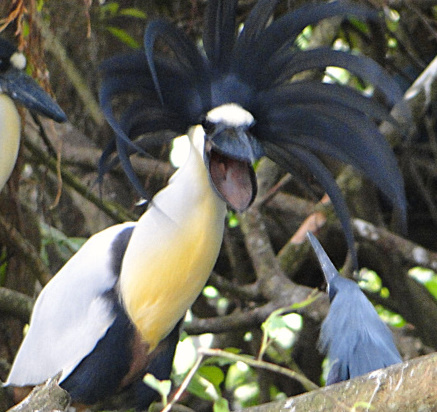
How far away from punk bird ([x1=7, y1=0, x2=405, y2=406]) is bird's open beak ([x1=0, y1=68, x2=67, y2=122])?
0.19m

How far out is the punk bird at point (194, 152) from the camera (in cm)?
183

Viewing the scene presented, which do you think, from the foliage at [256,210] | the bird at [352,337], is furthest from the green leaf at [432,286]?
the bird at [352,337]

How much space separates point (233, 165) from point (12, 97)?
0.61m

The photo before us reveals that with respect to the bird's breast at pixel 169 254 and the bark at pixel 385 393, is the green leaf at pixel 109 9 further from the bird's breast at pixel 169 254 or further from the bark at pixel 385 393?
the bark at pixel 385 393

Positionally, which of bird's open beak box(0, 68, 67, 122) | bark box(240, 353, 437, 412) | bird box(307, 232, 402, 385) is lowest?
bird box(307, 232, 402, 385)

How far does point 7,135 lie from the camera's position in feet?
6.97

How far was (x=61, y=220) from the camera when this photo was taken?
3.18 metres

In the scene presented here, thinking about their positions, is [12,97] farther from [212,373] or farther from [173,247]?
[212,373]

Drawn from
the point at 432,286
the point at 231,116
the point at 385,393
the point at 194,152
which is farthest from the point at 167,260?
the point at 432,286

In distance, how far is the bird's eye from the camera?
1809 mm

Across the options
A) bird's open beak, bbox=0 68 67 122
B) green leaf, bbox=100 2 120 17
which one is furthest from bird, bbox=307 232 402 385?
green leaf, bbox=100 2 120 17

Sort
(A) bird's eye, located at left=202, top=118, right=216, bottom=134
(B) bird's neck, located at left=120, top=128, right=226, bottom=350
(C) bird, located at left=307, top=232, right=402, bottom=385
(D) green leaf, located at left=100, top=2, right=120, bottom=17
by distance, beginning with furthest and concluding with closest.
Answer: (D) green leaf, located at left=100, top=2, right=120, bottom=17
(B) bird's neck, located at left=120, top=128, right=226, bottom=350
(A) bird's eye, located at left=202, top=118, right=216, bottom=134
(C) bird, located at left=307, top=232, right=402, bottom=385

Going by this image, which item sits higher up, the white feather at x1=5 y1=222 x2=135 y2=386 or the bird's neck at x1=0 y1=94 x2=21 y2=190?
the bird's neck at x1=0 y1=94 x2=21 y2=190

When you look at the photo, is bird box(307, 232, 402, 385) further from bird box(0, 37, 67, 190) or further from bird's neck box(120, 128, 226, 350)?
bird box(0, 37, 67, 190)
